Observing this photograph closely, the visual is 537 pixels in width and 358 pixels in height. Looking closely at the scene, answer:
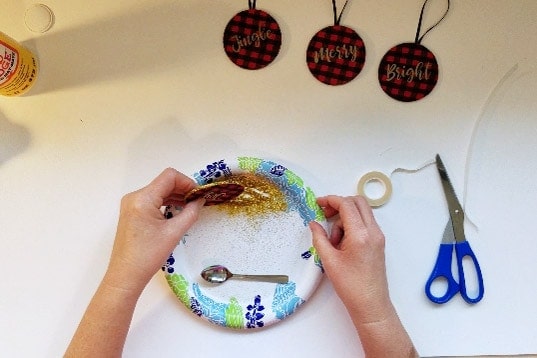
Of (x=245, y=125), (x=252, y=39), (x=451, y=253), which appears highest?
(x=252, y=39)

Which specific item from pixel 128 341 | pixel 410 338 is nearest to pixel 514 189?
pixel 410 338

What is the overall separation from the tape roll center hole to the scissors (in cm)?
9

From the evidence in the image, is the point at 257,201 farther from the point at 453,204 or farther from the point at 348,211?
the point at 453,204

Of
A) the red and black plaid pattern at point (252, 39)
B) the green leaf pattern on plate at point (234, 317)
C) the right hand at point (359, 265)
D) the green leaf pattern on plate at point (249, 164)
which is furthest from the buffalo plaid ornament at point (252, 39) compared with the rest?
the green leaf pattern on plate at point (234, 317)

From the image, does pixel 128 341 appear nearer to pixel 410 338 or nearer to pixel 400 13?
pixel 410 338

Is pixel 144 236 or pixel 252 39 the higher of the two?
pixel 252 39

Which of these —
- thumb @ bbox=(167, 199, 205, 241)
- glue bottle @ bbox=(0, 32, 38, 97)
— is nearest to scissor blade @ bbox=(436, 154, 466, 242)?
thumb @ bbox=(167, 199, 205, 241)

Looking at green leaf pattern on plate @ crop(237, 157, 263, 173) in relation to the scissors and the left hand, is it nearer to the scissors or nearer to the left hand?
the left hand

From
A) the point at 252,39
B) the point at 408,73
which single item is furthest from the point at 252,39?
the point at 408,73

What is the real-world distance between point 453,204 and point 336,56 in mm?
278

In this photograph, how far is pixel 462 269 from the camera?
88 centimetres

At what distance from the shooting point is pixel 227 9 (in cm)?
90

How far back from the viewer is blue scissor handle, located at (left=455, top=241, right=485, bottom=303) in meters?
0.87

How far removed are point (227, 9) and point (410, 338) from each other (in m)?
0.55
